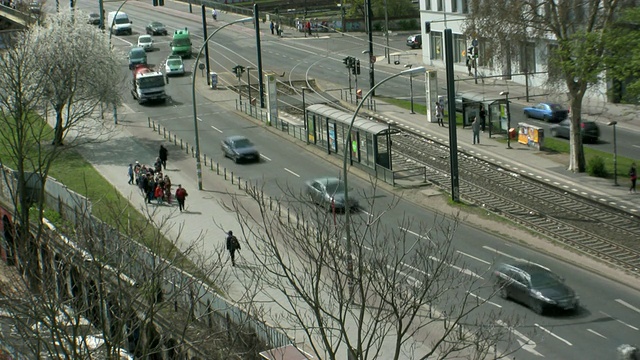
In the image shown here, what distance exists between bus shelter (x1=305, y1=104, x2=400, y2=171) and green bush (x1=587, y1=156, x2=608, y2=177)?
28.6ft

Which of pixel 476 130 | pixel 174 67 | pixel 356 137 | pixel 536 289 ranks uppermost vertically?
pixel 174 67

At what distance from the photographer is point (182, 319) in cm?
2562

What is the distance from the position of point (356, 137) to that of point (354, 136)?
1.18 feet

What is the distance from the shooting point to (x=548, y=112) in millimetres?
56844

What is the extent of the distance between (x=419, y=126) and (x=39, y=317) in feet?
131

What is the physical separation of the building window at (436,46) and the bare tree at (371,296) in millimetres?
39964

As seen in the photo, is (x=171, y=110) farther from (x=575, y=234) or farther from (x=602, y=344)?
(x=602, y=344)

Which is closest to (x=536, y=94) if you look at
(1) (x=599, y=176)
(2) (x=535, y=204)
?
(1) (x=599, y=176)

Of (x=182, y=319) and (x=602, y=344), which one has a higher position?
(x=182, y=319)

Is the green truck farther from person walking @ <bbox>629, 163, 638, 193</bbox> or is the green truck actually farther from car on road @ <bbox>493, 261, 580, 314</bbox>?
car on road @ <bbox>493, 261, 580, 314</bbox>

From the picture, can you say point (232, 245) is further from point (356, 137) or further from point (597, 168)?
point (597, 168)

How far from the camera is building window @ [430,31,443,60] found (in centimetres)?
7819

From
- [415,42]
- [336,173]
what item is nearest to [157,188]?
[336,173]

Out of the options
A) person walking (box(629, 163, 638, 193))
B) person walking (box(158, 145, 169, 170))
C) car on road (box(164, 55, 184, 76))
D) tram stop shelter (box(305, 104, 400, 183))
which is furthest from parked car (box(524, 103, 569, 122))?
car on road (box(164, 55, 184, 76))
